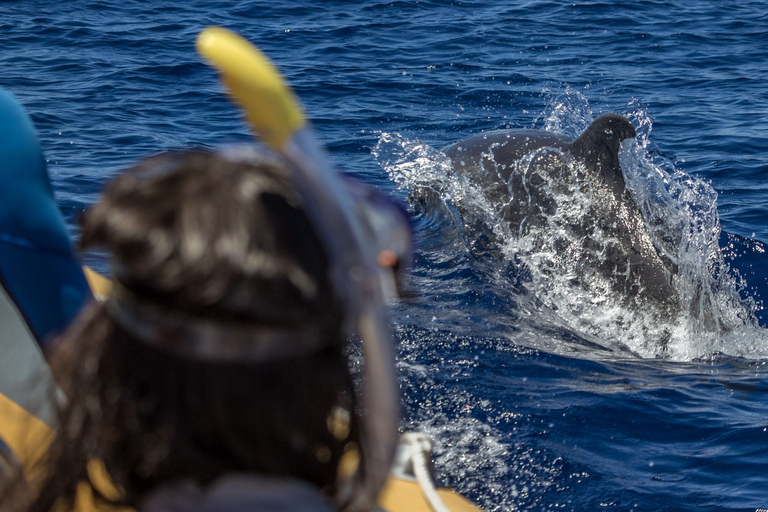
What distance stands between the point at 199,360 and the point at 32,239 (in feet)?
8.09

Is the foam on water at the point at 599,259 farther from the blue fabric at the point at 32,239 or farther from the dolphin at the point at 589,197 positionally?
the blue fabric at the point at 32,239

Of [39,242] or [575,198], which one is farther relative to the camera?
[575,198]

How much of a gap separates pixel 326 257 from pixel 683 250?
21.6 ft

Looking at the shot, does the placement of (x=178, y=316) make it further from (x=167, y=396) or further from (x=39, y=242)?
(x=39, y=242)

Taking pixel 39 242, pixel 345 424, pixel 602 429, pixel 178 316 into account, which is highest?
pixel 178 316

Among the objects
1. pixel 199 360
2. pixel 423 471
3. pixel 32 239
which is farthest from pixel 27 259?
pixel 199 360

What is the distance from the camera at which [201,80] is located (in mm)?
13586

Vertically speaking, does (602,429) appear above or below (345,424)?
below

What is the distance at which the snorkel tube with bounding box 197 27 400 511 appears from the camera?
112cm

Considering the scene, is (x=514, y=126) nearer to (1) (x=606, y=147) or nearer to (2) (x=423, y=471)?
(1) (x=606, y=147)

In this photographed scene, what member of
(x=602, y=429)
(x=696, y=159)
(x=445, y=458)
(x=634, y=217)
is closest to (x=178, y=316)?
(x=445, y=458)

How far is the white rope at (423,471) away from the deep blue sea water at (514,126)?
5.09 ft

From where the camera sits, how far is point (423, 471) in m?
2.79

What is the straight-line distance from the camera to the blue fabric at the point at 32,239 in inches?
126
